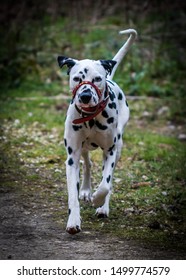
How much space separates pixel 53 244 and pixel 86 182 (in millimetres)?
1423

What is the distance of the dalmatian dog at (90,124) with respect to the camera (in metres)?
5.21

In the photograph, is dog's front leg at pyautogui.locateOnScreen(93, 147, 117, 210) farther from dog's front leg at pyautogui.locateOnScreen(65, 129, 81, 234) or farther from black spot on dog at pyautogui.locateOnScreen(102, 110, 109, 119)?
black spot on dog at pyautogui.locateOnScreen(102, 110, 109, 119)

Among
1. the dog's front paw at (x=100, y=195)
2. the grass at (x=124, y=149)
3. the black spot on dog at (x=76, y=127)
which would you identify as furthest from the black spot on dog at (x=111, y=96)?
the grass at (x=124, y=149)

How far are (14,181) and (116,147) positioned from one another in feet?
5.40

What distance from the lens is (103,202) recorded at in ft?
18.3

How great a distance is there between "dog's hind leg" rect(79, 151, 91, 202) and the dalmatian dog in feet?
1.62

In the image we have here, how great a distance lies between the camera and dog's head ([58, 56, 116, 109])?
16.7 feet

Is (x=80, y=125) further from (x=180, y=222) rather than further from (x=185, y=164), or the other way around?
(x=185, y=164)

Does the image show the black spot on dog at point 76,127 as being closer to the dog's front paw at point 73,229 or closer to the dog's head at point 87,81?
the dog's head at point 87,81

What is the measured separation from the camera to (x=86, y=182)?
6539 millimetres

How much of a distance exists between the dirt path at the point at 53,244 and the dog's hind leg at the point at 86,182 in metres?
0.64

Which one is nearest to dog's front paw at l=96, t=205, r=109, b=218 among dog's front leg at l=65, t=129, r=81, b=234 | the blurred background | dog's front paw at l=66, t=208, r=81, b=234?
dog's front leg at l=65, t=129, r=81, b=234

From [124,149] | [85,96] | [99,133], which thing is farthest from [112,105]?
[124,149]
